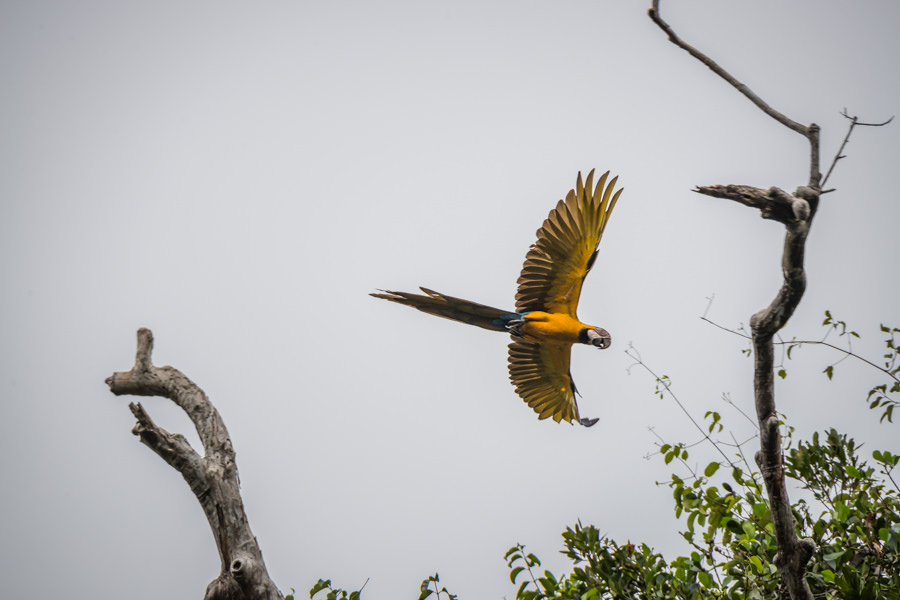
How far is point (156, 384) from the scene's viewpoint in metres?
4.31

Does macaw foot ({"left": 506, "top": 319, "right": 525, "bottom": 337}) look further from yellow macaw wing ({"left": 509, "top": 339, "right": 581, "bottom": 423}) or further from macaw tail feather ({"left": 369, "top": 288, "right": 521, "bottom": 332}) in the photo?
yellow macaw wing ({"left": 509, "top": 339, "right": 581, "bottom": 423})

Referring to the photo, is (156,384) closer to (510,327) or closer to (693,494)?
(510,327)

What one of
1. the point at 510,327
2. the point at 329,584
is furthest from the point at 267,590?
the point at 510,327

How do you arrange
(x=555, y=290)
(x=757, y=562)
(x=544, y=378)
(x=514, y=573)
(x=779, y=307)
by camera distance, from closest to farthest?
(x=779, y=307), (x=757, y=562), (x=514, y=573), (x=555, y=290), (x=544, y=378)

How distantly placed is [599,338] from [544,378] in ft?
3.09

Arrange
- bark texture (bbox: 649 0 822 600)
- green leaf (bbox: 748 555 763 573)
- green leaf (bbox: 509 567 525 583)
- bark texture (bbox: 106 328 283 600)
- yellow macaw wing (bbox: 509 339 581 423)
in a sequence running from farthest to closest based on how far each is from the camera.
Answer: yellow macaw wing (bbox: 509 339 581 423)
green leaf (bbox: 509 567 525 583)
green leaf (bbox: 748 555 763 573)
bark texture (bbox: 106 328 283 600)
bark texture (bbox: 649 0 822 600)

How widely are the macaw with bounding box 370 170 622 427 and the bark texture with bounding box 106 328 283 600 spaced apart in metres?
1.41

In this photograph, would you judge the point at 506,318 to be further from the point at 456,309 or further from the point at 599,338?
the point at 599,338

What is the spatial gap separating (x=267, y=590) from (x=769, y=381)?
2762 mm

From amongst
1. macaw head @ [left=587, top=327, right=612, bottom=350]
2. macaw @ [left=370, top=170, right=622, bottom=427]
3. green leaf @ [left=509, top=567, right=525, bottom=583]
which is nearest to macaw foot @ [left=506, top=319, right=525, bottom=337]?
macaw @ [left=370, top=170, right=622, bottom=427]

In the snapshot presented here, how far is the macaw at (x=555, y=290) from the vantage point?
483 centimetres

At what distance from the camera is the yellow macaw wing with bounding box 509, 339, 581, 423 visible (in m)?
5.38

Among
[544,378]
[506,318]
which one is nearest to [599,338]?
[506,318]

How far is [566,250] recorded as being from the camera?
16.2 feet
